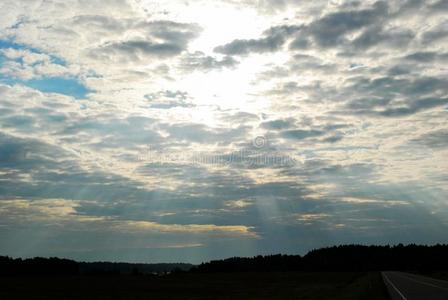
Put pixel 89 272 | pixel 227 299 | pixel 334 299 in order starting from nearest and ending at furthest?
pixel 334 299 → pixel 227 299 → pixel 89 272

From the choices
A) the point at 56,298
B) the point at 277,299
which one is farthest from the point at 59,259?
the point at 277,299

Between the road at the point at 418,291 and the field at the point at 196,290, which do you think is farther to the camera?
the field at the point at 196,290

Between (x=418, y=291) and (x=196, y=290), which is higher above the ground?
(x=418, y=291)

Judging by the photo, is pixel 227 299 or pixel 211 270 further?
pixel 211 270

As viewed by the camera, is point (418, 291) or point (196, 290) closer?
point (418, 291)

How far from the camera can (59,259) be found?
6752 inches

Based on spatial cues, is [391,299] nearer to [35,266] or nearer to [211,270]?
[35,266]

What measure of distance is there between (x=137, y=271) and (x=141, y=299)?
380ft

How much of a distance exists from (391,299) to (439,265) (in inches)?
6834

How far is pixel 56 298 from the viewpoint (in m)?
56.9

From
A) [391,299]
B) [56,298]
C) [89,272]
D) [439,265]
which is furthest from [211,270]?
[391,299]

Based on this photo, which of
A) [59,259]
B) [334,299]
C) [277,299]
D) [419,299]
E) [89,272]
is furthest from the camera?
[59,259]

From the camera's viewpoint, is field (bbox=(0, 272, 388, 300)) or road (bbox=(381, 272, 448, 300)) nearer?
road (bbox=(381, 272, 448, 300))

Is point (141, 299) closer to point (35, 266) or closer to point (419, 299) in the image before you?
point (419, 299)
